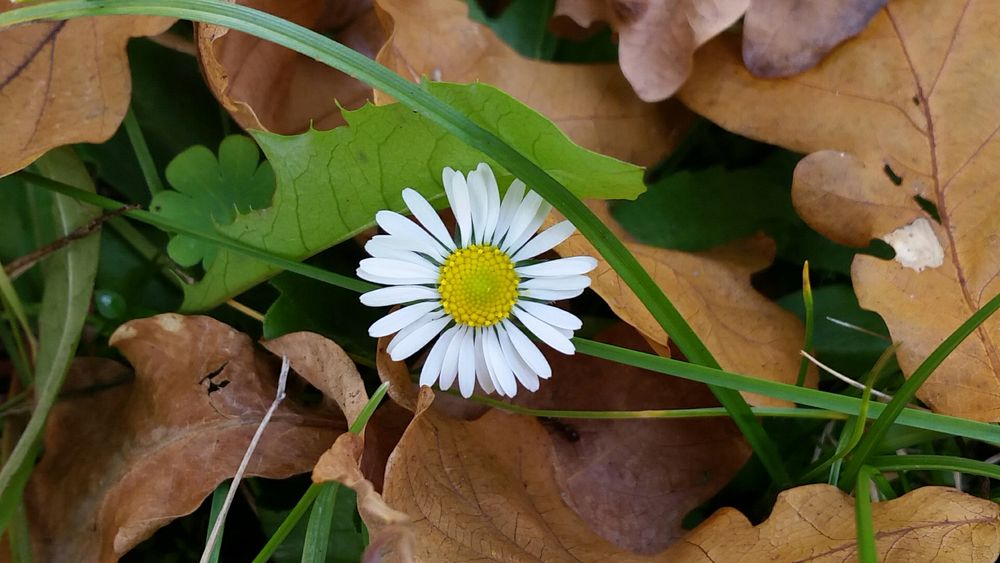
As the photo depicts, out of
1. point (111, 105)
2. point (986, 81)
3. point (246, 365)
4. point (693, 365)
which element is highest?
point (986, 81)

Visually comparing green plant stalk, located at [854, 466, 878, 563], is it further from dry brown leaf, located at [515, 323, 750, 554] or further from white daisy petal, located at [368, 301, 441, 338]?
white daisy petal, located at [368, 301, 441, 338]

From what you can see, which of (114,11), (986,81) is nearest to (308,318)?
(114,11)

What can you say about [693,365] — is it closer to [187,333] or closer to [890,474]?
[890,474]

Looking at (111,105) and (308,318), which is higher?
(111,105)

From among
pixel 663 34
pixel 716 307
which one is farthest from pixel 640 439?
pixel 663 34

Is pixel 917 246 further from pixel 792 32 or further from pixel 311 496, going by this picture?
pixel 311 496

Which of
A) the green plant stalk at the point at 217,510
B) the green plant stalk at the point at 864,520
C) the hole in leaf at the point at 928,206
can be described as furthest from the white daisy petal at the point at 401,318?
the hole in leaf at the point at 928,206

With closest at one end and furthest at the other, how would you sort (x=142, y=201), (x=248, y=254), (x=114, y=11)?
(x=114, y=11)
(x=248, y=254)
(x=142, y=201)
